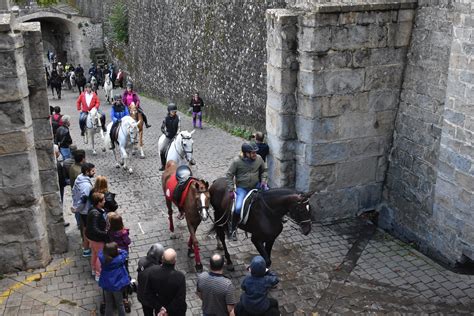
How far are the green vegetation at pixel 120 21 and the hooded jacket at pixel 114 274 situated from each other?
22.1m

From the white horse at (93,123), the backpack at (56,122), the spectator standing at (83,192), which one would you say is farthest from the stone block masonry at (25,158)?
the white horse at (93,123)

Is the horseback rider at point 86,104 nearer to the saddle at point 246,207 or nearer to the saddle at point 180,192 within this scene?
the saddle at point 180,192

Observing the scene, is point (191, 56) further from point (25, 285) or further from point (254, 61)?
point (25, 285)

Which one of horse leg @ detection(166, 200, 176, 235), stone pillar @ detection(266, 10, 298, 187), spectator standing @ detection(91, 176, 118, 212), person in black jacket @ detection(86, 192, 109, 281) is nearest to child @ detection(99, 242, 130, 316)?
person in black jacket @ detection(86, 192, 109, 281)

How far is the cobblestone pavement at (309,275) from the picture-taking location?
6.93m

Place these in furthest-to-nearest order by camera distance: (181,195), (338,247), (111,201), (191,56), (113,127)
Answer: (191,56), (113,127), (338,247), (181,195), (111,201)

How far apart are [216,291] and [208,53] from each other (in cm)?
1315

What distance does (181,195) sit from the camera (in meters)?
Answer: 7.82

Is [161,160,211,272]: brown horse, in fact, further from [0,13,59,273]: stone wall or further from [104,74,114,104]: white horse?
[104,74,114,104]: white horse

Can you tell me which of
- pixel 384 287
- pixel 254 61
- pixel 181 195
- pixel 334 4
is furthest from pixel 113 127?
pixel 384 287

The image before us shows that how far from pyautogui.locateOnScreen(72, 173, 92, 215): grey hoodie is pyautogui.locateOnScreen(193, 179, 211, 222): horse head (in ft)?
5.03

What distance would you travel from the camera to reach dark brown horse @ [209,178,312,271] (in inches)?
269

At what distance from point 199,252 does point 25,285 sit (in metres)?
2.54

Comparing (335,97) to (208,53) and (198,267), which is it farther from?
(208,53)
